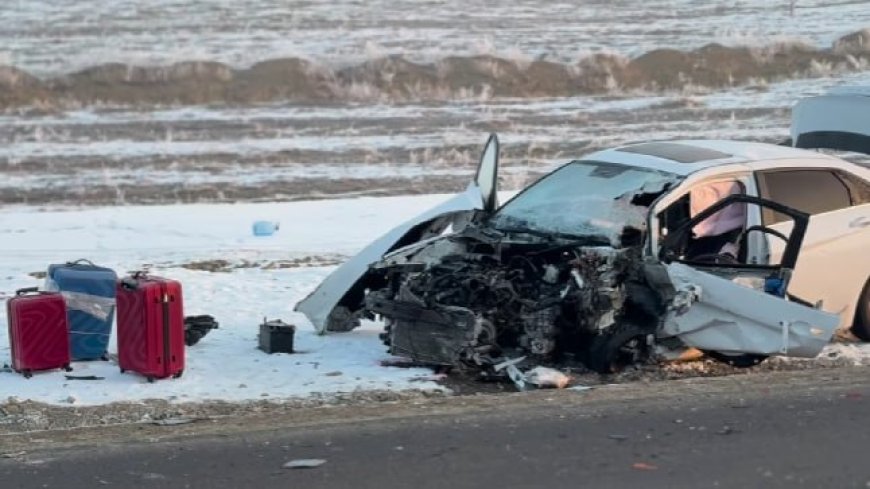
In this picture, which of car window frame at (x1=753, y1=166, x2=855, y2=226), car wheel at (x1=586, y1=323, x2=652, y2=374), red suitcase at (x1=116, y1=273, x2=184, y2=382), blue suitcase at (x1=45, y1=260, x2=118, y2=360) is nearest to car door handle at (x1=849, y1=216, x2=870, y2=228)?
car window frame at (x1=753, y1=166, x2=855, y2=226)

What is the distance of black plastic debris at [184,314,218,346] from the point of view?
36.4 ft

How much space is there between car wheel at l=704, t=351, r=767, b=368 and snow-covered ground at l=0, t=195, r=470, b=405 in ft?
6.50

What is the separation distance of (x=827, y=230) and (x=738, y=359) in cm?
128

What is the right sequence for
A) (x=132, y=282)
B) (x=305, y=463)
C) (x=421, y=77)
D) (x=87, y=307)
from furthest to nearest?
(x=421, y=77)
(x=87, y=307)
(x=132, y=282)
(x=305, y=463)

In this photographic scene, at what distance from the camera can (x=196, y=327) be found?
11133 mm

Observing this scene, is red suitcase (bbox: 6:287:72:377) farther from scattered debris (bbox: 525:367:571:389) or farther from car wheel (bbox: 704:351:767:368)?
car wheel (bbox: 704:351:767:368)

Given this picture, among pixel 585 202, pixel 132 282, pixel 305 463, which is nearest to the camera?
pixel 305 463

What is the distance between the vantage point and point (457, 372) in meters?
10.3

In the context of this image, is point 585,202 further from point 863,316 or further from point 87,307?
point 87,307

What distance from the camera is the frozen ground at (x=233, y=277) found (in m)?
9.94

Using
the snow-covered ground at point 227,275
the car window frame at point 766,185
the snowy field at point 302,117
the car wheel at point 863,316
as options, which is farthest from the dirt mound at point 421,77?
the car wheel at point 863,316

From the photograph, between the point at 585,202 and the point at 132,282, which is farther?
the point at 585,202

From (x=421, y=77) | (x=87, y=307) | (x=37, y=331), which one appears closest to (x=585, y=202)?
(x=87, y=307)

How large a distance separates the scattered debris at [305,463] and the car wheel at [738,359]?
3.44 metres
